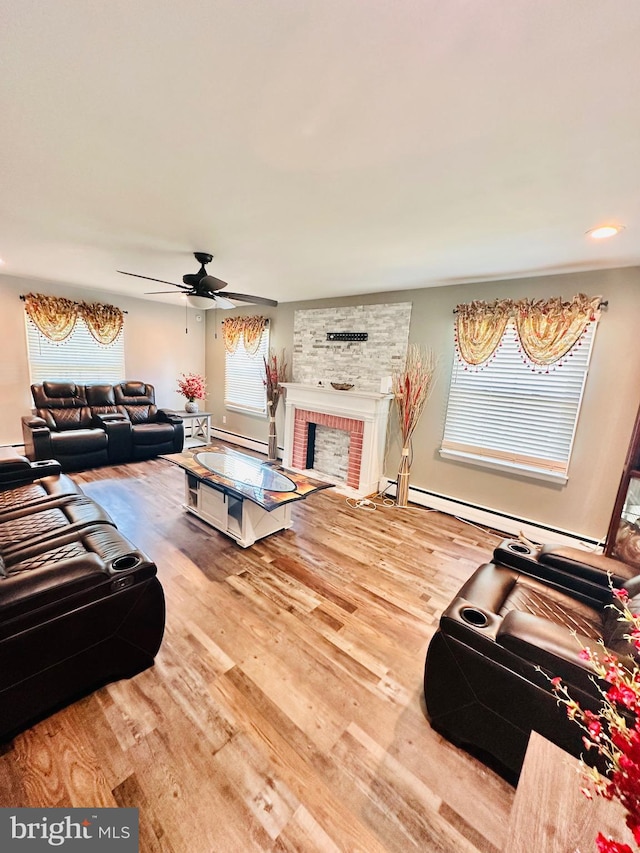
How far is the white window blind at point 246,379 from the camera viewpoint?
5.84 meters

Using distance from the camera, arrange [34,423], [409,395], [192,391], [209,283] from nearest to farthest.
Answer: [209,283] < [409,395] < [34,423] < [192,391]

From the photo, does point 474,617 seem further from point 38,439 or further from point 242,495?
point 38,439

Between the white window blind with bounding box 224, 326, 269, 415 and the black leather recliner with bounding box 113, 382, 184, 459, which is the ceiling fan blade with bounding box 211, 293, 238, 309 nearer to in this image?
the white window blind with bounding box 224, 326, 269, 415

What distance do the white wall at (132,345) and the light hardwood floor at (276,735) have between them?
422cm

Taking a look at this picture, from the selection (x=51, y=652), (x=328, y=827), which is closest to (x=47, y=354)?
(x=51, y=652)

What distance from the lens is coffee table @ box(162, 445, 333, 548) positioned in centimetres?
290

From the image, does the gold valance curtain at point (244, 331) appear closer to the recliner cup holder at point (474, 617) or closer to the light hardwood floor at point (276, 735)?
the light hardwood floor at point (276, 735)

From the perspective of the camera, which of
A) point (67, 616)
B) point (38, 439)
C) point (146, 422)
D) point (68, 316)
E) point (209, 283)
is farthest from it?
point (146, 422)

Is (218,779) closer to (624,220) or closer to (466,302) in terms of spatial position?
(624,220)

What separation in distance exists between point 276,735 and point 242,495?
159cm

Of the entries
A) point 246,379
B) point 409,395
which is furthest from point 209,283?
point 246,379

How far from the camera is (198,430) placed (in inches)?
252

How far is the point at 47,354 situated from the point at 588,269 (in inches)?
266

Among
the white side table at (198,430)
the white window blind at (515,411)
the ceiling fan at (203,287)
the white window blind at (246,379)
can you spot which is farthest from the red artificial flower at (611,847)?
the white side table at (198,430)
